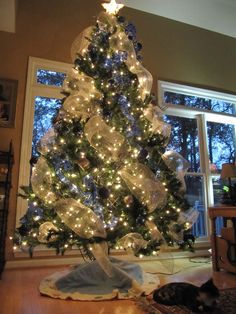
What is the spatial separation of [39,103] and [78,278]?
2.09m

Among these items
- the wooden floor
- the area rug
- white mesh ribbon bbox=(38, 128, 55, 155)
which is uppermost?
white mesh ribbon bbox=(38, 128, 55, 155)

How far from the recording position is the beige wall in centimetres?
314

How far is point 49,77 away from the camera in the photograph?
11.0 feet

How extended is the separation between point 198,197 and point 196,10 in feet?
8.83

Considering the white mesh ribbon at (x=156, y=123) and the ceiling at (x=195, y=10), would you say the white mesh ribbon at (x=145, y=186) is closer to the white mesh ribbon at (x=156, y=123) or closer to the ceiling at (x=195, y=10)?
the white mesh ribbon at (x=156, y=123)

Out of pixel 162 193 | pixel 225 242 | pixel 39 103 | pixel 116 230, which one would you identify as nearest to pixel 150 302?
pixel 116 230

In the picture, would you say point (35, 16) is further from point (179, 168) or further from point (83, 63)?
point (179, 168)

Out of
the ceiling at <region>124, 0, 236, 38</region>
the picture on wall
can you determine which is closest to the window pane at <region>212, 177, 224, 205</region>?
the ceiling at <region>124, 0, 236, 38</region>

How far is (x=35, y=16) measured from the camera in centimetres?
334

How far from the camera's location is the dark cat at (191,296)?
1567mm

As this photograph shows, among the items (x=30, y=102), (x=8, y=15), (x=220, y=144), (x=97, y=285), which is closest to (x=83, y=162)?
(x=97, y=285)

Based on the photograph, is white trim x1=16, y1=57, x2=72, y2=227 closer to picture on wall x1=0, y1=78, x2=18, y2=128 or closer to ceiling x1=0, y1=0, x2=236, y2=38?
picture on wall x1=0, y1=78, x2=18, y2=128

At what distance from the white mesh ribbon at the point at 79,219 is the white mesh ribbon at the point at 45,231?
18cm

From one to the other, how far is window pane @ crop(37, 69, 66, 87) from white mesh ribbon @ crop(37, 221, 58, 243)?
1.95 m
